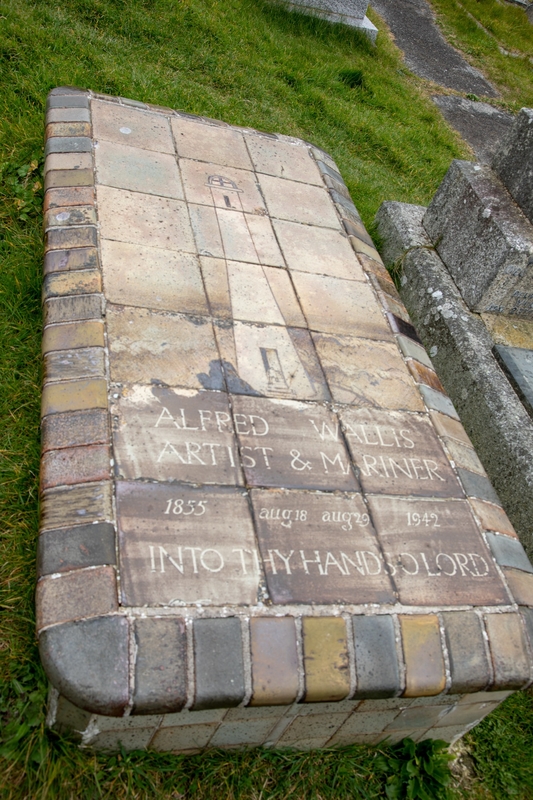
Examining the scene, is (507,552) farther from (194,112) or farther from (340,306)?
(194,112)

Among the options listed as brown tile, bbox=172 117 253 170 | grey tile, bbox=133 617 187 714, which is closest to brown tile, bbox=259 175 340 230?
Result: brown tile, bbox=172 117 253 170

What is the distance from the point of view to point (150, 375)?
2213mm

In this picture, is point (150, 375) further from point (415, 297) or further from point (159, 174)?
point (415, 297)

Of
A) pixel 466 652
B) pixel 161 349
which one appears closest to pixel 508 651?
pixel 466 652

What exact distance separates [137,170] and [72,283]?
3.33 feet

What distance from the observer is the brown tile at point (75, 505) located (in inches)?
68.8

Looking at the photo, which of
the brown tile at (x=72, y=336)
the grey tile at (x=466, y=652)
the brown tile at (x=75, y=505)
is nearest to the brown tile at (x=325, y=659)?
the grey tile at (x=466, y=652)

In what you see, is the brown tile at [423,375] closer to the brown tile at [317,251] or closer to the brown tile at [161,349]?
the brown tile at [317,251]

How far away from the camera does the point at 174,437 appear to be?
6.70ft

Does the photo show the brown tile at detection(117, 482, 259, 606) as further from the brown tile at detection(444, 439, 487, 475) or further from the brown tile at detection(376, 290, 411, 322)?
the brown tile at detection(376, 290, 411, 322)

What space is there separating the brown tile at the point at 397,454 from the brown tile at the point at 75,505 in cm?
87

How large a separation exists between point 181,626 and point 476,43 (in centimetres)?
938

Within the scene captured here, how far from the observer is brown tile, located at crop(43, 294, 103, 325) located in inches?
90.9

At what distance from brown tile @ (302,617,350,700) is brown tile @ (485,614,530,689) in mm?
487
